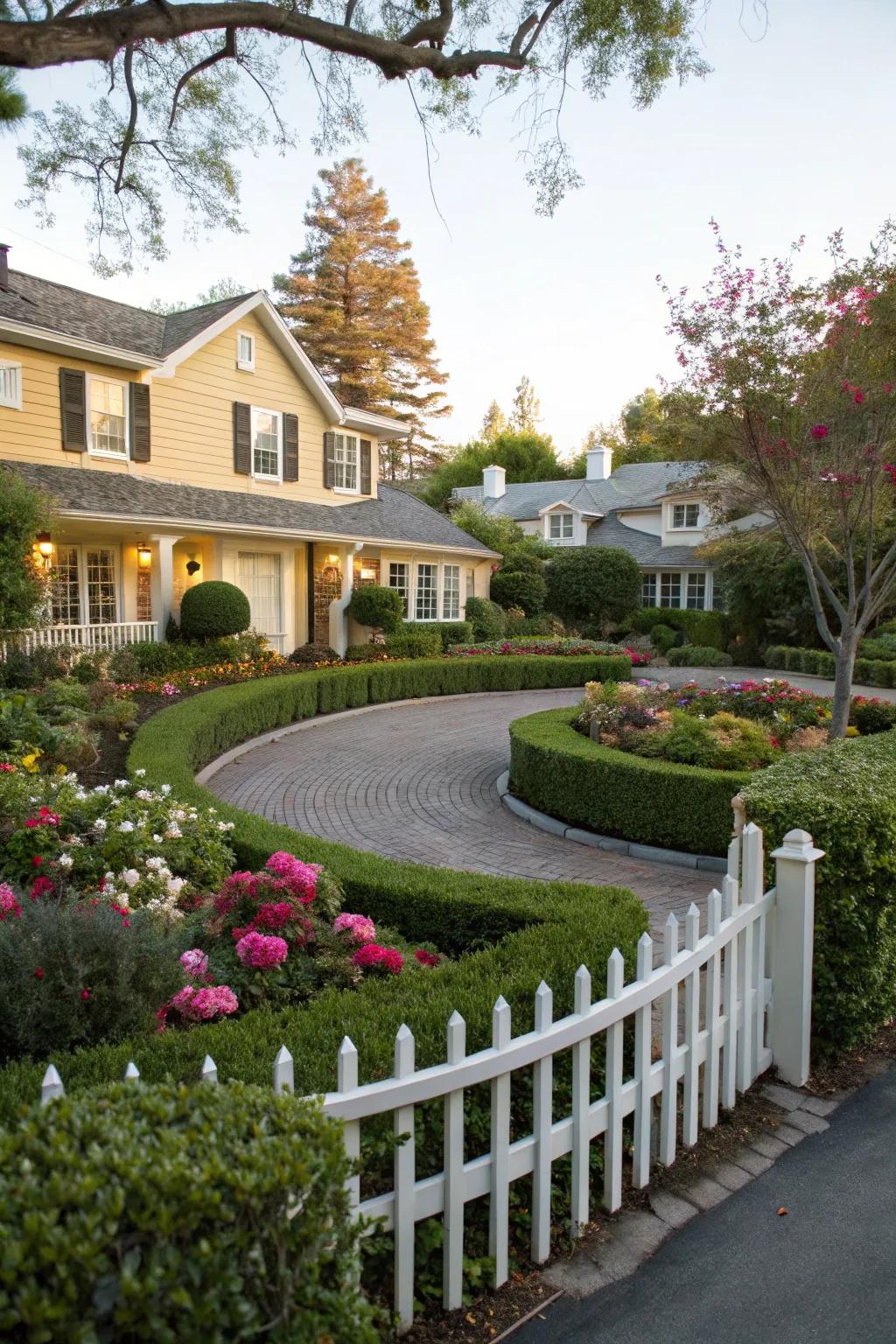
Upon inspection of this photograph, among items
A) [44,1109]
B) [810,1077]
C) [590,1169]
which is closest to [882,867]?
[810,1077]

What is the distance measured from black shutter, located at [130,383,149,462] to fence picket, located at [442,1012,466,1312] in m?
17.4

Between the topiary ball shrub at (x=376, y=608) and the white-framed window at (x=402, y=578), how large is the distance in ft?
8.52

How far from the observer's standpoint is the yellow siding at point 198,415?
608 inches

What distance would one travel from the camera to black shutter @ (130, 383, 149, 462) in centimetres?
1722

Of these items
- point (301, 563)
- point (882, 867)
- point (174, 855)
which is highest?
point (301, 563)

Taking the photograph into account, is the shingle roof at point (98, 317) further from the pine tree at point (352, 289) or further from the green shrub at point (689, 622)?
the pine tree at point (352, 289)

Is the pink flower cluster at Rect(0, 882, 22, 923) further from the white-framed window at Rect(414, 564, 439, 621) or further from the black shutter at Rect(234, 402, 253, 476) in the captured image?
the white-framed window at Rect(414, 564, 439, 621)

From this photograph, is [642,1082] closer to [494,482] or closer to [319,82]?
[319,82]

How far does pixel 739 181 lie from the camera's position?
29.8ft

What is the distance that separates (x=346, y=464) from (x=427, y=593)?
436 centimetres

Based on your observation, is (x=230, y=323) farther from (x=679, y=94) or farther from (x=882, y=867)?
(x=882, y=867)

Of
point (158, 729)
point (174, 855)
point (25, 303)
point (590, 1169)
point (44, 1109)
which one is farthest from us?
point (25, 303)

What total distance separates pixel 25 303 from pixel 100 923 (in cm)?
1670

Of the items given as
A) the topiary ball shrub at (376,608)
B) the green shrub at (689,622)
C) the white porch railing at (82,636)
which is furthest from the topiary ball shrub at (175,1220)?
the green shrub at (689,622)
